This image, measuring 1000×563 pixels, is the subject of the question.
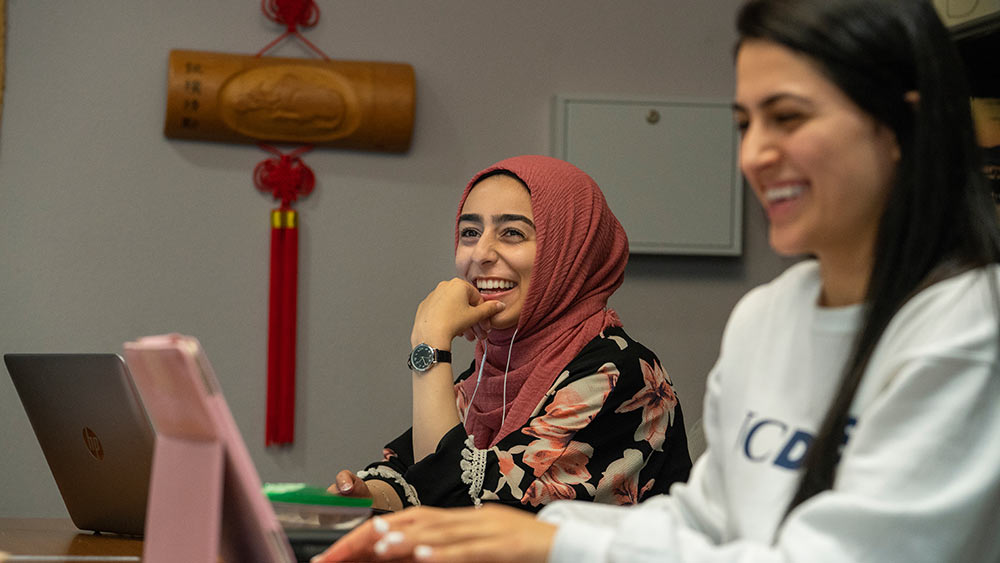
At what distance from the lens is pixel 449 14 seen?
111 inches

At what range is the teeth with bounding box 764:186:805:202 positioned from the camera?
0.85 metres

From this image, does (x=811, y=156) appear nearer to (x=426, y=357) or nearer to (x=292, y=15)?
(x=426, y=357)

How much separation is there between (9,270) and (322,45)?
39.8 inches

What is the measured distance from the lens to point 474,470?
1.63 m

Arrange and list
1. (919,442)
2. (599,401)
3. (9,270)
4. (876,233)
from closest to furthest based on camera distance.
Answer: (919,442) < (876,233) < (599,401) < (9,270)

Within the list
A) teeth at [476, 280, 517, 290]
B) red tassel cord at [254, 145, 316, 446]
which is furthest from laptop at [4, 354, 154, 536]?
red tassel cord at [254, 145, 316, 446]

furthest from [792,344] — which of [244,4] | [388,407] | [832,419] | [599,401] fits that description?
[244,4]

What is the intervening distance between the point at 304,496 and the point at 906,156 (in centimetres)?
64

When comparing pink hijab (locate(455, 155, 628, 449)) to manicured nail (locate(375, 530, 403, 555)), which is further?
pink hijab (locate(455, 155, 628, 449))

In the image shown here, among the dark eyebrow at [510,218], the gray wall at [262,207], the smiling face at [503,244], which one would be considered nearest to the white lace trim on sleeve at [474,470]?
the smiling face at [503,244]

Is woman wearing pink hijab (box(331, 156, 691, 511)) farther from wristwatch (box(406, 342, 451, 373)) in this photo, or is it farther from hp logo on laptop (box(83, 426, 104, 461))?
hp logo on laptop (box(83, 426, 104, 461))

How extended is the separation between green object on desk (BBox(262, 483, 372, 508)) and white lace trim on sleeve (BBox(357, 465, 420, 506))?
25.8 inches

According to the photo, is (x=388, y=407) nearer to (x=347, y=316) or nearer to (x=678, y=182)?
(x=347, y=316)

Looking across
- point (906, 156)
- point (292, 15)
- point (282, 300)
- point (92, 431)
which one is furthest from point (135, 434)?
point (292, 15)
